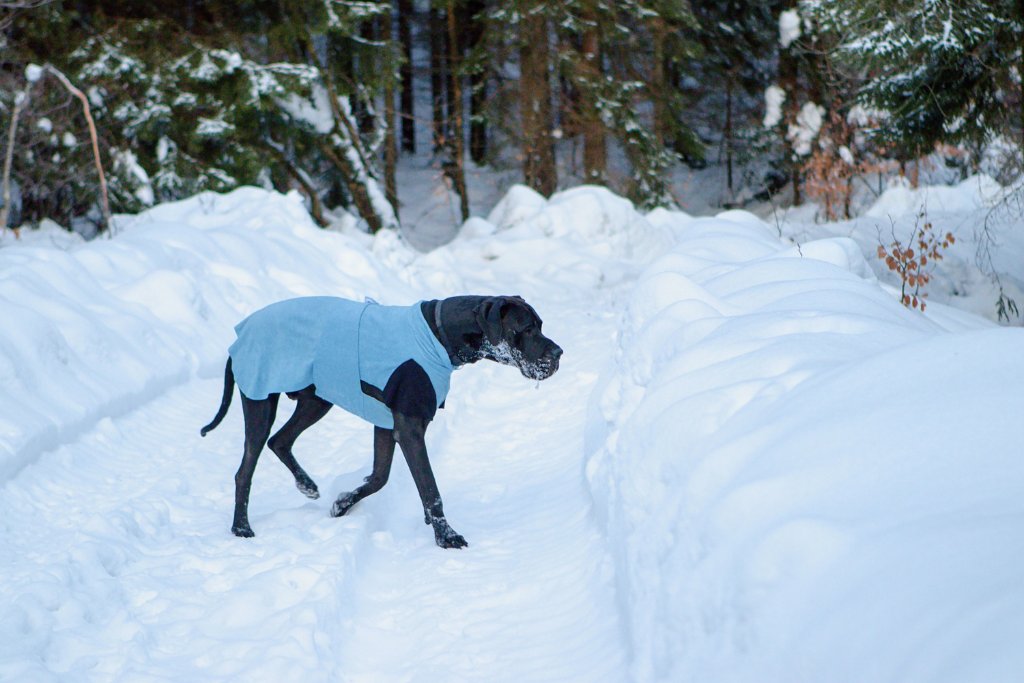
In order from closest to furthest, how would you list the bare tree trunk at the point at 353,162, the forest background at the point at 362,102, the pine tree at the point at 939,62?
the pine tree at the point at 939,62
the forest background at the point at 362,102
the bare tree trunk at the point at 353,162

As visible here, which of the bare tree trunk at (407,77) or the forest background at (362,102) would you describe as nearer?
the forest background at (362,102)

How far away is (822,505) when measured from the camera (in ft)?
7.33

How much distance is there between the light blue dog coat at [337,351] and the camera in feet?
14.4

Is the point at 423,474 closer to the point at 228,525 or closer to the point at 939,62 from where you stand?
the point at 228,525

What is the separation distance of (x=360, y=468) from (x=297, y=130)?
12557 mm

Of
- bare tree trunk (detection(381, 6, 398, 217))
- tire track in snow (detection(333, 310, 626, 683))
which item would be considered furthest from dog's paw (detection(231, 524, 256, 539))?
bare tree trunk (detection(381, 6, 398, 217))

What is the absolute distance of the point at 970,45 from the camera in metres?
8.47

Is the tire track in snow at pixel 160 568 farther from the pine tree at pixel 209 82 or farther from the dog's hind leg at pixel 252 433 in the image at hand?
the pine tree at pixel 209 82

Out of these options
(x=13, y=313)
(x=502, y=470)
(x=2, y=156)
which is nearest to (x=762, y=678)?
(x=502, y=470)

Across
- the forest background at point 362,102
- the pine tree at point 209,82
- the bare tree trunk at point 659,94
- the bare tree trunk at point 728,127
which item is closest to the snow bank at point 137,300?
the forest background at point 362,102

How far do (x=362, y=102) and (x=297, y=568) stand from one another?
1590 centimetres

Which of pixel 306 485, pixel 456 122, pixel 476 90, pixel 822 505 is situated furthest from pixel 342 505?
pixel 456 122

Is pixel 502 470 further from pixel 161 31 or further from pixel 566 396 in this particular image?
pixel 161 31

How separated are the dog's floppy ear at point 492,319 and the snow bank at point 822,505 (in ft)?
2.44
